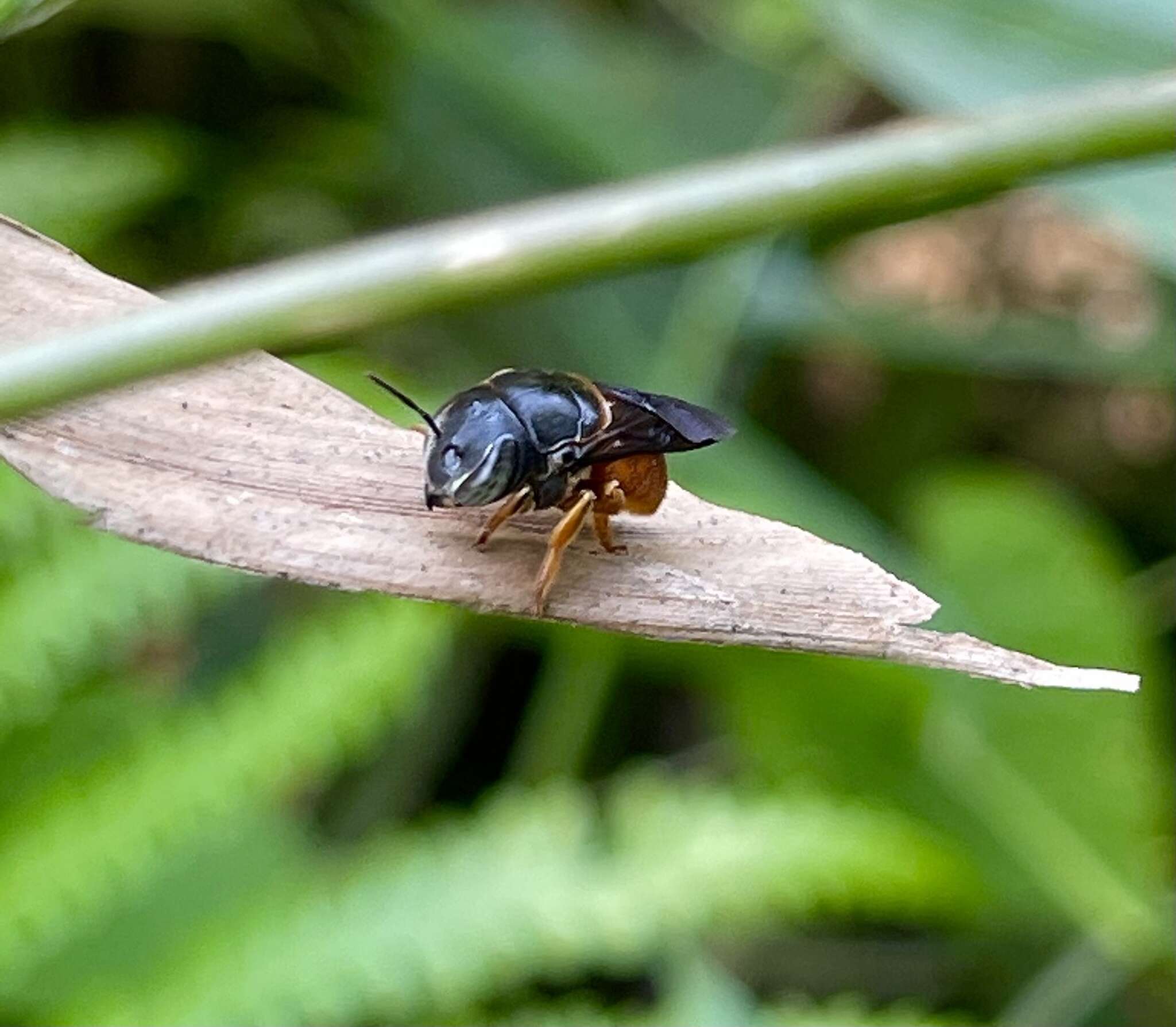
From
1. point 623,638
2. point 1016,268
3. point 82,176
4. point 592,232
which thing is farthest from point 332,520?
point 1016,268

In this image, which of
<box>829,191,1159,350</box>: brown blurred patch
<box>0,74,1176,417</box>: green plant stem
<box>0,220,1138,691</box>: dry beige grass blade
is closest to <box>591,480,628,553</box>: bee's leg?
<box>0,220,1138,691</box>: dry beige grass blade

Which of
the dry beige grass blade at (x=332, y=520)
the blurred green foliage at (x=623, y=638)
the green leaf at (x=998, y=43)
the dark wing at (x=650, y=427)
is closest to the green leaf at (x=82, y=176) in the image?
the blurred green foliage at (x=623, y=638)

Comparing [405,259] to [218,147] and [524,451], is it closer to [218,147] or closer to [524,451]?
[524,451]

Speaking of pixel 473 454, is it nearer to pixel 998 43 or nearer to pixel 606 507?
pixel 606 507

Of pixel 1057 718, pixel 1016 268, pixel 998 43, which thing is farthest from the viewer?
pixel 1016 268

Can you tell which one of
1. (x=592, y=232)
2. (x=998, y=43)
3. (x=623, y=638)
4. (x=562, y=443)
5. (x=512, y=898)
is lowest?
(x=512, y=898)

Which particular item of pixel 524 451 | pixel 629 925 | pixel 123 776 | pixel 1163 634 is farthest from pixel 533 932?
pixel 1163 634
